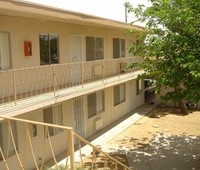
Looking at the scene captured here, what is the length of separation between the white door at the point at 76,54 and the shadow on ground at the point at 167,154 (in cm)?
443

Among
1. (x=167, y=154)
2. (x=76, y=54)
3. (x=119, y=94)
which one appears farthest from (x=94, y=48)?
(x=167, y=154)

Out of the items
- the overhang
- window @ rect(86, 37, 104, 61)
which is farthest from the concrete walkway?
the overhang

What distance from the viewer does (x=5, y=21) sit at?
1073 cm

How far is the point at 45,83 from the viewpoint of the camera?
1296 centimetres

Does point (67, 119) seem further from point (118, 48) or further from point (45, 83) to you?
point (118, 48)

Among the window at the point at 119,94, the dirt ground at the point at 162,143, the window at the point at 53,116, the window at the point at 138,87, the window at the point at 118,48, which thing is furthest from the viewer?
the window at the point at 138,87

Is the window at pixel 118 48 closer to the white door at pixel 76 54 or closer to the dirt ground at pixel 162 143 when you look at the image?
the dirt ground at pixel 162 143

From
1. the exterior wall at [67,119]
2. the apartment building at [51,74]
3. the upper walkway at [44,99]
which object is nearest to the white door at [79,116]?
the apartment building at [51,74]

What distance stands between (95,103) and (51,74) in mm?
5297

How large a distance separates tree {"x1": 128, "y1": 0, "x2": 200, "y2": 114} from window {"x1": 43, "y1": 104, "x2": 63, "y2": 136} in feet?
15.3

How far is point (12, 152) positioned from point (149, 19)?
8.05 metres

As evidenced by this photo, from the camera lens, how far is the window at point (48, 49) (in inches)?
510

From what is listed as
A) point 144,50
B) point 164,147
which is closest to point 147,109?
point 164,147

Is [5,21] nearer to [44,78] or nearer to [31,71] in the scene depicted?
[31,71]
